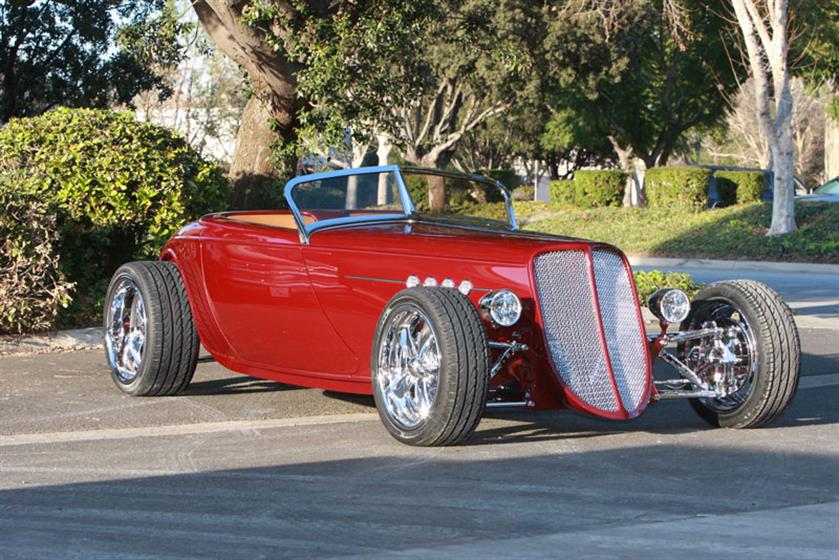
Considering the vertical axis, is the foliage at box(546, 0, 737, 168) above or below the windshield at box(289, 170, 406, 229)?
above

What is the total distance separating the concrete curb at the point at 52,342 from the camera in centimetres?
997

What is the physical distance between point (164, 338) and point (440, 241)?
216 cm

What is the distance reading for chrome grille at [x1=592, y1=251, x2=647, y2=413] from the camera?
6.60 m

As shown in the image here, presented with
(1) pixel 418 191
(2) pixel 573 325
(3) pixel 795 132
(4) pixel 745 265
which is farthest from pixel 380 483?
(3) pixel 795 132

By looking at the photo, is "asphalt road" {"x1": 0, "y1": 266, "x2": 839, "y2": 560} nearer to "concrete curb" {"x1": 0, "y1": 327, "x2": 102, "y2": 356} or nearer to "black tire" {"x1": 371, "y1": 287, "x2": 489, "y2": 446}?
"black tire" {"x1": 371, "y1": 287, "x2": 489, "y2": 446}

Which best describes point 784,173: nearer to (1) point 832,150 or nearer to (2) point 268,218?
(2) point 268,218

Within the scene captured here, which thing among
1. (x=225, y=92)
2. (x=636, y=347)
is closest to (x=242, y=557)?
(x=636, y=347)

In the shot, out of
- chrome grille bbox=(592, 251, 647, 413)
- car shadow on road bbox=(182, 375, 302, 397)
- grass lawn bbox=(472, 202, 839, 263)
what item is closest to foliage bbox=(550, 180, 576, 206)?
grass lawn bbox=(472, 202, 839, 263)

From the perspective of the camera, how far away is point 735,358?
23.4ft

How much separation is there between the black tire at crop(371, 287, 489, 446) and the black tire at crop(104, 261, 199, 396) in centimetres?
233

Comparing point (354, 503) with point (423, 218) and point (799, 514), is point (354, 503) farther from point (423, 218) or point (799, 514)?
point (423, 218)

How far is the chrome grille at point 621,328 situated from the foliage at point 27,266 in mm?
5026

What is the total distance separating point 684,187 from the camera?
3203cm

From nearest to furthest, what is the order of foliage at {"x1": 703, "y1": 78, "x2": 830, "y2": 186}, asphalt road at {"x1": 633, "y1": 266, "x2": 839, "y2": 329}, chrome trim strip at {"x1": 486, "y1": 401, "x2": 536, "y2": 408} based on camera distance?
chrome trim strip at {"x1": 486, "y1": 401, "x2": 536, "y2": 408}
asphalt road at {"x1": 633, "y1": 266, "x2": 839, "y2": 329}
foliage at {"x1": 703, "y1": 78, "x2": 830, "y2": 186}
